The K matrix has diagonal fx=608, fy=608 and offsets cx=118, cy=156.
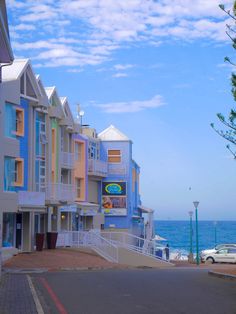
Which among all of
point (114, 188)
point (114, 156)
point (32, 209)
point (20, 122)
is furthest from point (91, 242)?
point (114, 156)

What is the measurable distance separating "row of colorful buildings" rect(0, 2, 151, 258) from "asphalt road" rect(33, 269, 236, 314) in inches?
219

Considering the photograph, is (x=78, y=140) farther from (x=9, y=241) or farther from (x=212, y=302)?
(x=212, y=302)

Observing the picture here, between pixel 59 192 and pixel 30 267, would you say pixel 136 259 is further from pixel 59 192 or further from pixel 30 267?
pixel 30 267

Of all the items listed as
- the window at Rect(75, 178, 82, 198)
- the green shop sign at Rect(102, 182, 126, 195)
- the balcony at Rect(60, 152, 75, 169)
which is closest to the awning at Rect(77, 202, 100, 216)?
the window at Rect(75, 178, 82, 198)

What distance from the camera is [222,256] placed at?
47.2 metres

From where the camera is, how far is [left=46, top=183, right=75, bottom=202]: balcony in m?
40.1

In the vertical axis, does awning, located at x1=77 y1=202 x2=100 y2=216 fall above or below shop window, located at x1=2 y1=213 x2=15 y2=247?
above

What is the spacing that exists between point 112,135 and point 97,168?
561 centimetres

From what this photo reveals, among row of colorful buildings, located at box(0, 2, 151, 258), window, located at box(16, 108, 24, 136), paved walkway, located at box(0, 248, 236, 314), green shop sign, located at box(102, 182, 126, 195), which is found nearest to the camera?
paved walkway, located at box(0, 248, 236, 314)

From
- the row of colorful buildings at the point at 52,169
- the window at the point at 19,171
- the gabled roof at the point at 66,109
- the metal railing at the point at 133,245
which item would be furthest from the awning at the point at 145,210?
the window at the point at 19,171

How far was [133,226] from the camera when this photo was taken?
58.4 metres

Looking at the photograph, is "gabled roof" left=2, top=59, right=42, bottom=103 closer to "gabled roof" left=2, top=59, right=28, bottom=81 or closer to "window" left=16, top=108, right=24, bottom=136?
"gabled roof" left=2, top=59, right=28, bottom=81

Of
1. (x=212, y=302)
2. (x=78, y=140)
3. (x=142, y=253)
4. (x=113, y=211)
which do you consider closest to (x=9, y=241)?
(x=142, y=253)

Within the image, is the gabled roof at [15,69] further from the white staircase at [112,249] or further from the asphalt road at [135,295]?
the asphalt road at [135,295]
